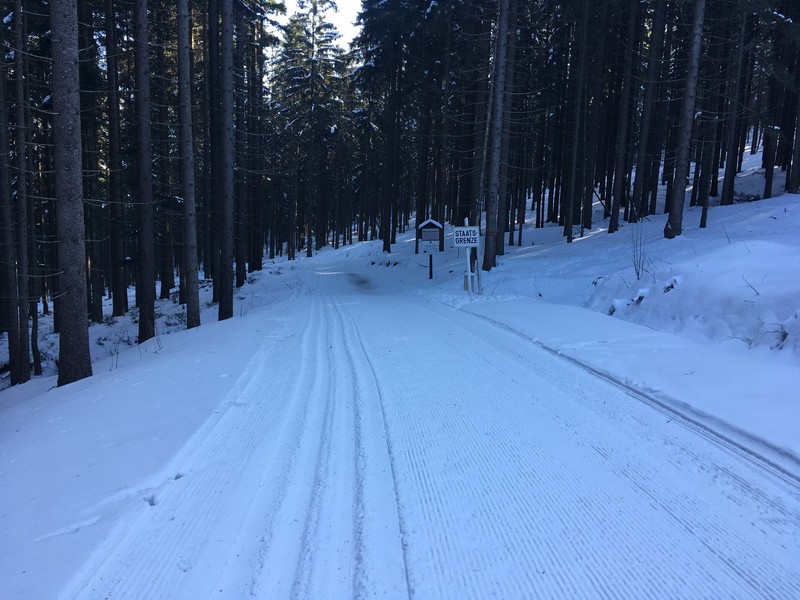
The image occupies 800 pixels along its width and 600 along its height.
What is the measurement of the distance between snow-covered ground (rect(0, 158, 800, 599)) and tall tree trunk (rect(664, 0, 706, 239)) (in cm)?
777

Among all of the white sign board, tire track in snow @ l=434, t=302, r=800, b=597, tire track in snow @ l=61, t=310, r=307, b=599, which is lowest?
tire track in snow @ l=61, t=310, r=307, b=599

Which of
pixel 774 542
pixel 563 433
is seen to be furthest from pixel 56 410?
pixel 774 542

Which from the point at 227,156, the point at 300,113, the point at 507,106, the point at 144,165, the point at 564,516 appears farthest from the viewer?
the point at 300,113

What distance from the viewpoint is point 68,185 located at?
7.91m

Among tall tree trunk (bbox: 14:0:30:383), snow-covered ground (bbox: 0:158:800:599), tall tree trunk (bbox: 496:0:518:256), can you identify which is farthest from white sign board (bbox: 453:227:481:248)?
tall tree trunk (bbox: 14:0:30:383)

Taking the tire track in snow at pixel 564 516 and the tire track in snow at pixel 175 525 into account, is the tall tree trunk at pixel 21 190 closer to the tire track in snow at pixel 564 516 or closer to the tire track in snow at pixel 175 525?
the tire track in snow at pixel 175 525

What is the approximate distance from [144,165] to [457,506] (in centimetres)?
1324

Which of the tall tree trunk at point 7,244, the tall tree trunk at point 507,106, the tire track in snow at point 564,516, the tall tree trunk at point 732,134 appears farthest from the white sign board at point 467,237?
the tall tree trunk at point 732,134

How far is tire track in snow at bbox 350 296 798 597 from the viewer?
2.31 m

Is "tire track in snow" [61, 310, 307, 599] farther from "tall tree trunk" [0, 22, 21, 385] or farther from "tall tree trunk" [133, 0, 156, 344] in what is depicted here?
"tall tree trunk" [0, 22, 21, 385]

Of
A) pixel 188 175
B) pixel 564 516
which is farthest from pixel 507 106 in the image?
pixel 564 516

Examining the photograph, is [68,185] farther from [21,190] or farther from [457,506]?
[457,506]

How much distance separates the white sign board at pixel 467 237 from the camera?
13562 mm

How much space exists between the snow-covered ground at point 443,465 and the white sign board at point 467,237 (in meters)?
6.10
